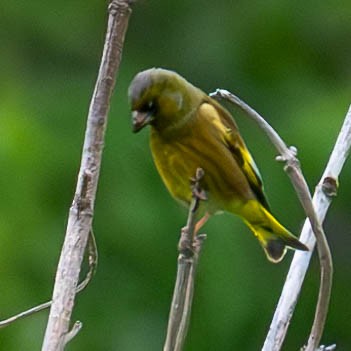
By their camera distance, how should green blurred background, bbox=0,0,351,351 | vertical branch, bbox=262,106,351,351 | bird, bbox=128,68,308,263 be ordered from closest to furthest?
1. vertical branch, bbox=262,106,351,351
2. bird, bbox=128,68,308,263
3. green blurred background, bbox=0,0,351,351

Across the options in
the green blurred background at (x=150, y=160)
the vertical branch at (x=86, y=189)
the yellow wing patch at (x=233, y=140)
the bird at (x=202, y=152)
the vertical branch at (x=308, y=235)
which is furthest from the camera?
the green blurred background at (x=150, y=160)

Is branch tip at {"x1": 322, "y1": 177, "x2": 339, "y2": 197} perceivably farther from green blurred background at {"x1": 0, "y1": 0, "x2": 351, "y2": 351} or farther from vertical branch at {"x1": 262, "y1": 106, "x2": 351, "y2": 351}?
green blurred background at {"x1": 0, "y1": 0, "x2": 351, "y2": 351}

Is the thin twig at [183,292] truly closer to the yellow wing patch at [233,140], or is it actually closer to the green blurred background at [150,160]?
the yellow wing patch at [233,140]

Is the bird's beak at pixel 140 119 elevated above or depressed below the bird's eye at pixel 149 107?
below

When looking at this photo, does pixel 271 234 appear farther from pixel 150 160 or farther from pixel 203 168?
pixel 150 160

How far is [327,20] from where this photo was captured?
13.0 feet

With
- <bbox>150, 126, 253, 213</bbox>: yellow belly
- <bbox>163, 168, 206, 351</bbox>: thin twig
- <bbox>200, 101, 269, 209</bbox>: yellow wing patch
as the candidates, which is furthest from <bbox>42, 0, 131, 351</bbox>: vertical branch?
<bbox>200, 101, 269, 209</bbox>: yellow wing patch

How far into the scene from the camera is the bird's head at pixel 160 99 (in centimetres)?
167

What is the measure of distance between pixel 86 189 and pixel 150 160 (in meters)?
1.86

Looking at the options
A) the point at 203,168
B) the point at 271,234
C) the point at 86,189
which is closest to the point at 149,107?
the point at 203,168

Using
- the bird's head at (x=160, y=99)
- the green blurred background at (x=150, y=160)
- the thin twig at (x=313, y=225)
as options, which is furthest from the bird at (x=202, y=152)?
the green blurred background at (x=150, y=160)

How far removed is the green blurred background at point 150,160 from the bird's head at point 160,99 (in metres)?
1.12

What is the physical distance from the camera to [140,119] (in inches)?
65.2

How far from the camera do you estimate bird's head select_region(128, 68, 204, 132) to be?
1.67m
